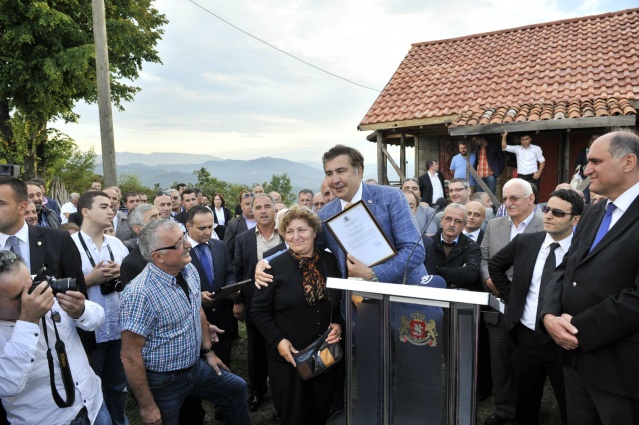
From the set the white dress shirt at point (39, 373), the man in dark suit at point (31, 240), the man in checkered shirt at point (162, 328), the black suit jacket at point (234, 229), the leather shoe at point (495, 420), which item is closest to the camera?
the white dress shirt at point (39, 373)

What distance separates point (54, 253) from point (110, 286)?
0.78 meters

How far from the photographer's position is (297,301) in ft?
9.64

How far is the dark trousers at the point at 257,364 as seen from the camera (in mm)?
4547

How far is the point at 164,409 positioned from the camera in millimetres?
2910

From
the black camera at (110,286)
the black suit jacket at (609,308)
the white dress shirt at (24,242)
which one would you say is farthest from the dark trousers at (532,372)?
the white dress shirt at (24,242)

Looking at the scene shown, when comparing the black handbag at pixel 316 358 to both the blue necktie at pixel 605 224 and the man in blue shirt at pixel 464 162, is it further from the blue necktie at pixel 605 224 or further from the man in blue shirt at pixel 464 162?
the man in blue shirt at pixel 464 162

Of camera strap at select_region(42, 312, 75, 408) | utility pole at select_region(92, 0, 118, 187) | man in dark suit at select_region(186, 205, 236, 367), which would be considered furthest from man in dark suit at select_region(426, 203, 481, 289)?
utility pole at select_region(92, 0, 118, 187)

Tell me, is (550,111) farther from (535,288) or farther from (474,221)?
(535,288)

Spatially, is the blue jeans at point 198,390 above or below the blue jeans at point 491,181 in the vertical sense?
below

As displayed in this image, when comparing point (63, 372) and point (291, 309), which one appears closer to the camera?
point (63, 372)

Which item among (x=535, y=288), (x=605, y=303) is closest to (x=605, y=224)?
(x=605, y=303)

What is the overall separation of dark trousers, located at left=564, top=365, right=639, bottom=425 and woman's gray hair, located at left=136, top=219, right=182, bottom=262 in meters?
2.64

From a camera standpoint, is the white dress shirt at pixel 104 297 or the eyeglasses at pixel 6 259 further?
the white dress shirt at pixel 104 297

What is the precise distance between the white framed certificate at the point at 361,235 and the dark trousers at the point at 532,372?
1.85 metres
